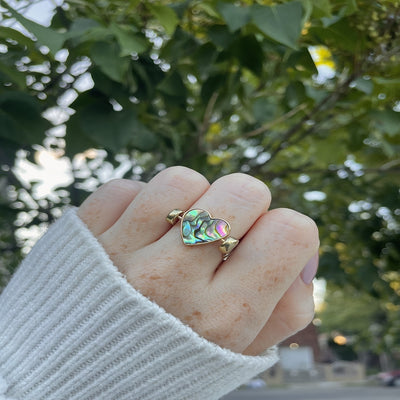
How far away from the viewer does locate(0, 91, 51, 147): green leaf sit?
1.05 m

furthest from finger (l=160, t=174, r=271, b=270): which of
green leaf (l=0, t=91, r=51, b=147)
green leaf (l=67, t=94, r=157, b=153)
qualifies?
green leaf (l=0, t=91, r=51, b=147)

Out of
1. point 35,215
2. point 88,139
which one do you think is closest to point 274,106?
point 88,139

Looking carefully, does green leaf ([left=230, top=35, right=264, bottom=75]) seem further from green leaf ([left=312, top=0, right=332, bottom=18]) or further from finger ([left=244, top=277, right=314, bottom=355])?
finger ([left=244, top=277, right=314, bottom=355])

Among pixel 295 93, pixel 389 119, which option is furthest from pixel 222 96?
pixel 389 119

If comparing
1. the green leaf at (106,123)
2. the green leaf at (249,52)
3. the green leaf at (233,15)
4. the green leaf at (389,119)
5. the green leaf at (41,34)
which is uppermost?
the green leaf at (41,34)

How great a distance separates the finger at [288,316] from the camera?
54 cm

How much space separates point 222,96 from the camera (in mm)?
1297

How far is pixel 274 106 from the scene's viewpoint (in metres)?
1.62

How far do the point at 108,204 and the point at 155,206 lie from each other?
0.07 metres

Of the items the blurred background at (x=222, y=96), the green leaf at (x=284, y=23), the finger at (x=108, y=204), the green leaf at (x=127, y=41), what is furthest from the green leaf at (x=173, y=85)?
the finger at (x=108, y=204)

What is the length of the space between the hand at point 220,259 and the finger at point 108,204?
0.07ft

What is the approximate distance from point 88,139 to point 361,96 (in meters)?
0.63

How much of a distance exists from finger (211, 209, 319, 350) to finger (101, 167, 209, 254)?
0.08 metres

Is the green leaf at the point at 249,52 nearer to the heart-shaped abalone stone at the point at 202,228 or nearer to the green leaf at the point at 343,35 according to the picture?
the green leaf at the point at 343,35
